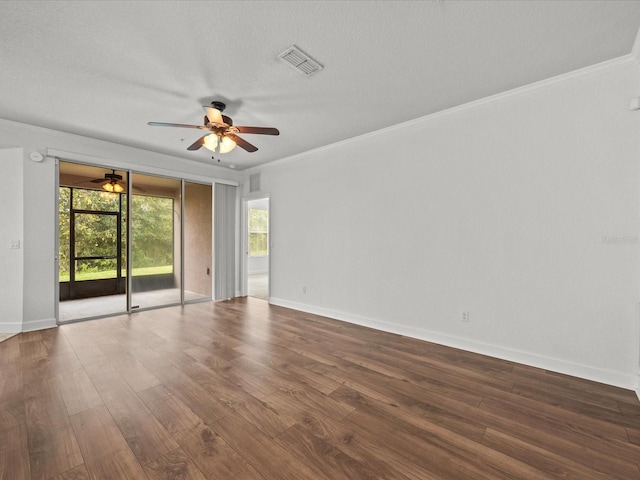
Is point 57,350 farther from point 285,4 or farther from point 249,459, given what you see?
point 285,4

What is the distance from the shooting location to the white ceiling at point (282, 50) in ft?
6.30

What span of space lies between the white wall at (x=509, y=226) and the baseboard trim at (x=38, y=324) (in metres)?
4.12

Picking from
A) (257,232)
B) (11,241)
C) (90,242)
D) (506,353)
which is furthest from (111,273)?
(506,353)

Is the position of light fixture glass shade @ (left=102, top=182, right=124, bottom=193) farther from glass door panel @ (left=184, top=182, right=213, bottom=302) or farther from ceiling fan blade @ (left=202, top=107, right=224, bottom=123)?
ceiling fan blade @ (left=202, top=107, right=224, bottom=123)

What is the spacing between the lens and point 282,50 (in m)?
2.31

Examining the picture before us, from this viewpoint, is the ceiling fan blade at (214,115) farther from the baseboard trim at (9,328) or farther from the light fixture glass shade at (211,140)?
the baseboard trim at (9,328)

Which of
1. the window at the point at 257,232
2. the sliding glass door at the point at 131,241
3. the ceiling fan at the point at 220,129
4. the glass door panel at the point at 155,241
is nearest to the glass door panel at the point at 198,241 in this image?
the sliding glass door at the point at 131,241

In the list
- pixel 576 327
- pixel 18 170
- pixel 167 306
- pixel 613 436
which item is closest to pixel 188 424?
pixel 613 436

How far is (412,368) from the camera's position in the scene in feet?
9.16

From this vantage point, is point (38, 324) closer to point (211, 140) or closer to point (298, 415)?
point (211, 140)

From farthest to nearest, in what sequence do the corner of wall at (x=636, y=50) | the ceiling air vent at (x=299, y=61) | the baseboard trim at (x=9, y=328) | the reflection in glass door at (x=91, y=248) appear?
the reflection in glass door at (x=91, y=248) → the baseboard trim at (x=9, y=328) → the ceiling air vent at (x=299, y=61) → the corner of wall at (x=636, y=50)

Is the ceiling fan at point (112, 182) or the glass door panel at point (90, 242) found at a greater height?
the ceiling fan at point (112, 182)

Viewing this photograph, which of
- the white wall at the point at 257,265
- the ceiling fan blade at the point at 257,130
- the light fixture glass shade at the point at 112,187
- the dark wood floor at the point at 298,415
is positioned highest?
the ceiling fan blade at the point at 257,130

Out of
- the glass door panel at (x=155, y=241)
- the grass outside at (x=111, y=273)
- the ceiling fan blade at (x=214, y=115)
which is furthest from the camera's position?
the grass outside at (x=111, y=273)
